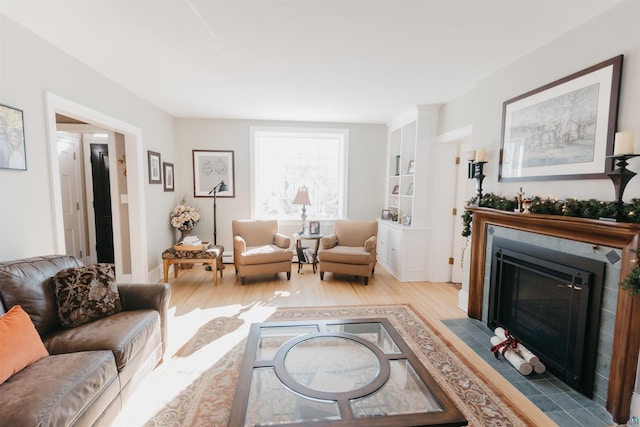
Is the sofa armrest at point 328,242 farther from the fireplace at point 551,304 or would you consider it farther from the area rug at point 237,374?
the fireplace at point 551,304

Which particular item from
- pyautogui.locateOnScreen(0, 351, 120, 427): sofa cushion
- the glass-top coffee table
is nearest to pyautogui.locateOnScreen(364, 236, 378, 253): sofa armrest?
the glass-top coffee table

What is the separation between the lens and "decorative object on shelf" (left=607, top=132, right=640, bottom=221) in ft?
5.10

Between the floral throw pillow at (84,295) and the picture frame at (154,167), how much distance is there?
7.16 feet

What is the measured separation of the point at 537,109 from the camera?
230 cm

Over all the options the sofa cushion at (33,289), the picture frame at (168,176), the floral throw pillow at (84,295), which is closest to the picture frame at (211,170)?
the picture frame at (168,176)

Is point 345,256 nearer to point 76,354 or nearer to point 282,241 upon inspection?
point 282,241

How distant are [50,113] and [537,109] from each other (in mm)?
3815

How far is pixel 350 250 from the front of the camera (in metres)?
4.15

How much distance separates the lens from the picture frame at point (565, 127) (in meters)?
1.80

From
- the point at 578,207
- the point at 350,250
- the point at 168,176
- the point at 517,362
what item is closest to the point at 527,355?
the point at 517,362

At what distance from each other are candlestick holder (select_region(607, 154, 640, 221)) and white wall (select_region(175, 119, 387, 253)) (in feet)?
12.1

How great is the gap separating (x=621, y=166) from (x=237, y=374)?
108 inches

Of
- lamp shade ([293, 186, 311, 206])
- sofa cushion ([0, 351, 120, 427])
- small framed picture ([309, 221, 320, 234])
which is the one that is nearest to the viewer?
sofa cushion ([0, 351, 120, 427])

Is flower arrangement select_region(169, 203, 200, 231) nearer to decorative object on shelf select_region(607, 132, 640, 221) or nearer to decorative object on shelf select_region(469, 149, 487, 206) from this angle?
decorative object on shelf select_region(469, 149, 487, 206)
